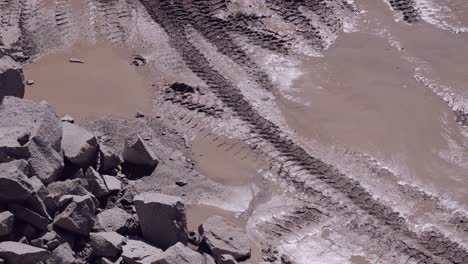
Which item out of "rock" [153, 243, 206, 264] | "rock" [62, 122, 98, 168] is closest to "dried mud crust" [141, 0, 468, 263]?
"rock" [153, 243, 206, 264]

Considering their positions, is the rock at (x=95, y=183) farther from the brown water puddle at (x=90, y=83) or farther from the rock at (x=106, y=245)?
the brown water puddle at (x=90, y=83)

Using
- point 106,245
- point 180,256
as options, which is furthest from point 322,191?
point 106,245

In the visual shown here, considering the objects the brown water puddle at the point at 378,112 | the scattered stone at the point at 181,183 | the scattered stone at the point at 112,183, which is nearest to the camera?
the scattered stone at the point at 112,183

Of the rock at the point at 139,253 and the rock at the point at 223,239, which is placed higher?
the rock at the point at 139,253

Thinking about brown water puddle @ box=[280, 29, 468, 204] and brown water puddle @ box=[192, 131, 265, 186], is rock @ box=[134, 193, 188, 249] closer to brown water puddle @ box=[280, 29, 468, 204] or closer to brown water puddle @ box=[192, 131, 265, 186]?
brown water puddle @ box=[192, 131, 265, 186]

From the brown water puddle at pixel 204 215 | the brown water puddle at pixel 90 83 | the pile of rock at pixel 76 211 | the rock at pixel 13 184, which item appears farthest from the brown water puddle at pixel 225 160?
the rock at pixel 13 184

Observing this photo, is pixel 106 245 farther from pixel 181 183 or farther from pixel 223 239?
pixel 181 183
